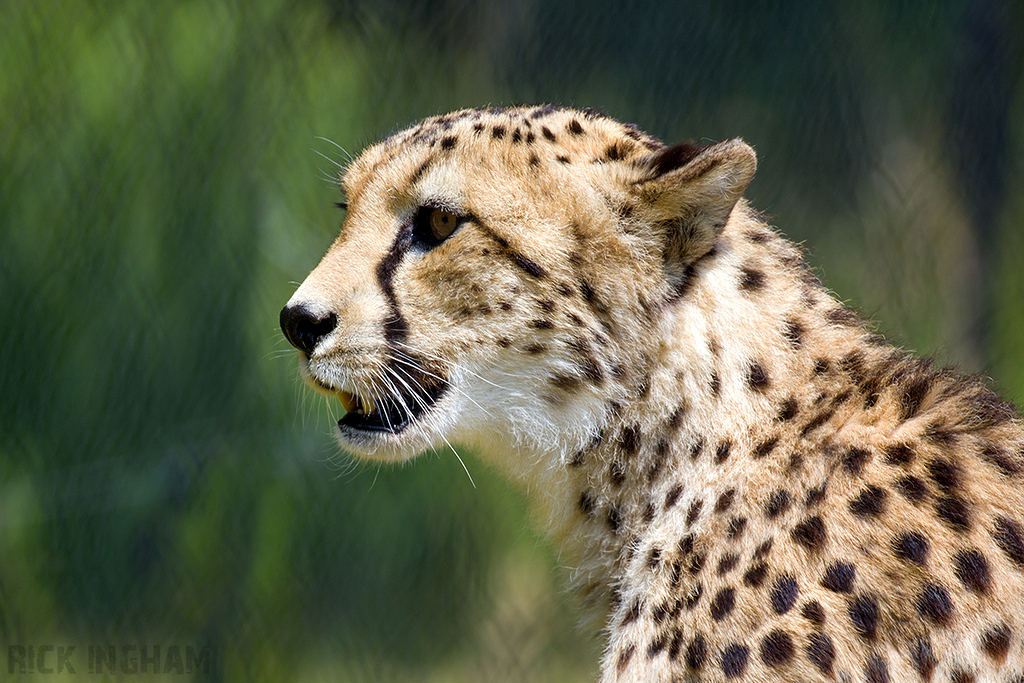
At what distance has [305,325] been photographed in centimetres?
139

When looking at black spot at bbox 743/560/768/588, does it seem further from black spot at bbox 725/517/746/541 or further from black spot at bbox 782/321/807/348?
black spot at bbox 782/321/807/348

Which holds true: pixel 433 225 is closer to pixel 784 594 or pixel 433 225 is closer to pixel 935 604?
pixel 784 594

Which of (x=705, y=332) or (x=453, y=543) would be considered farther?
(x=453, y=543)

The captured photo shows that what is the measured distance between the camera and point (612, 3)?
2621 millimetres

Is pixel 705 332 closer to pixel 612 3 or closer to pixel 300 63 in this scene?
pixel 612 3

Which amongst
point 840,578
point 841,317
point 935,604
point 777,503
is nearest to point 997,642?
point 935,604

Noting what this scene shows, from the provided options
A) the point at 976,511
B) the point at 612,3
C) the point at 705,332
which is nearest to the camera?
the point at 976,511

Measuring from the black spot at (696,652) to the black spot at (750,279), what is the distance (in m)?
0.51

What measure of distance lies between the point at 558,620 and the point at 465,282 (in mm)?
1635

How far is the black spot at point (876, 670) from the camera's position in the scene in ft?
3.49

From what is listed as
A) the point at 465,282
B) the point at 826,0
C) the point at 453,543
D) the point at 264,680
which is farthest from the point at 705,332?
the point at 264,680

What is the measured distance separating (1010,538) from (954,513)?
0.22 feet

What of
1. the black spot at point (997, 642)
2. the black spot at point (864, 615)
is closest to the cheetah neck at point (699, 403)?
the black spot at point (864, 615)

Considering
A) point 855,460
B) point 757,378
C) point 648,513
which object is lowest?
point 648,513
